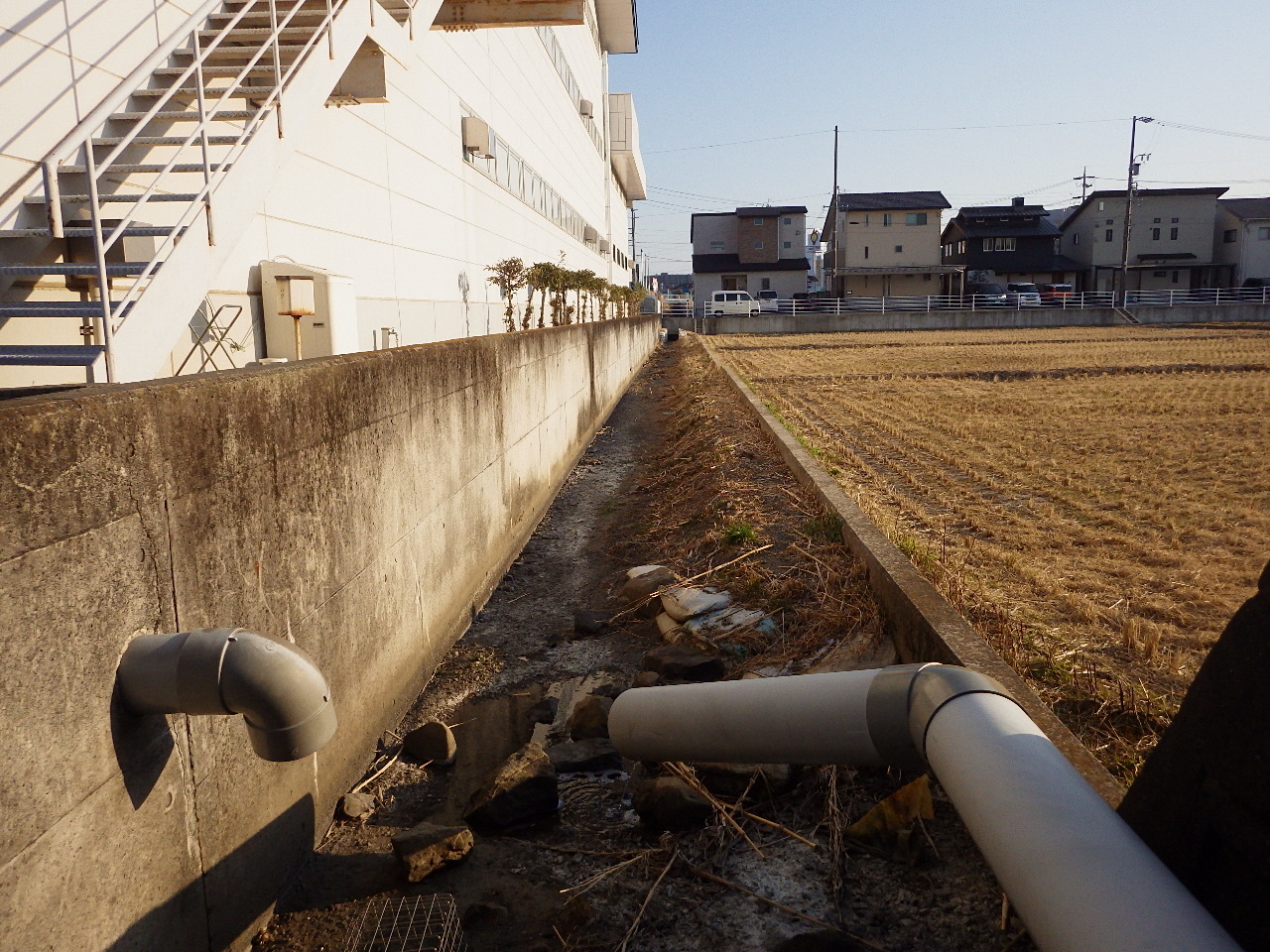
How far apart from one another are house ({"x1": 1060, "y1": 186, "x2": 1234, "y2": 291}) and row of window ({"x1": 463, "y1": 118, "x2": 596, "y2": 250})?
46.6 m

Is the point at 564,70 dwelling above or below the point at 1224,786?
above

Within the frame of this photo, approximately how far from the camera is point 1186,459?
976cm

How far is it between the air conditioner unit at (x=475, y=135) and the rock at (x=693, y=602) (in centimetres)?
1127

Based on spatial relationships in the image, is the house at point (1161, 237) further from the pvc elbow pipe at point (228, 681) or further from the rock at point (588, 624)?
the pvc elbow pipe at point (228, 681)

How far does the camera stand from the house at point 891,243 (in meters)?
61.0

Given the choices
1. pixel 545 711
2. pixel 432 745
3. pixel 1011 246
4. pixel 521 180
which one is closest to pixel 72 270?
pixel 432 745

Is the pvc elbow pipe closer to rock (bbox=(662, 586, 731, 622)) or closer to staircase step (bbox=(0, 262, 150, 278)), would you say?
staircase step (bbox=(0, 262, 150, 278))

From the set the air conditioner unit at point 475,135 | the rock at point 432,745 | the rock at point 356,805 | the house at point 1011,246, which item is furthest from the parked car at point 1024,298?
the rock at point 356,805

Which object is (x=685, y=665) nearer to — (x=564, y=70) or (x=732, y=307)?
(x=564, y=70)

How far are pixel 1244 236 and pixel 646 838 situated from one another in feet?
229

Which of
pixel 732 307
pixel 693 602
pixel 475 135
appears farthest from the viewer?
pixel 732 307

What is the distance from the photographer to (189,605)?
3047mm

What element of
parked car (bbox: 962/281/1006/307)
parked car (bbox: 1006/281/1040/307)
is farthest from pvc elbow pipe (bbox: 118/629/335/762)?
parked car (bbox: 962/281/1006/307)

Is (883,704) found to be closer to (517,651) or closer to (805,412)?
(517,651)
